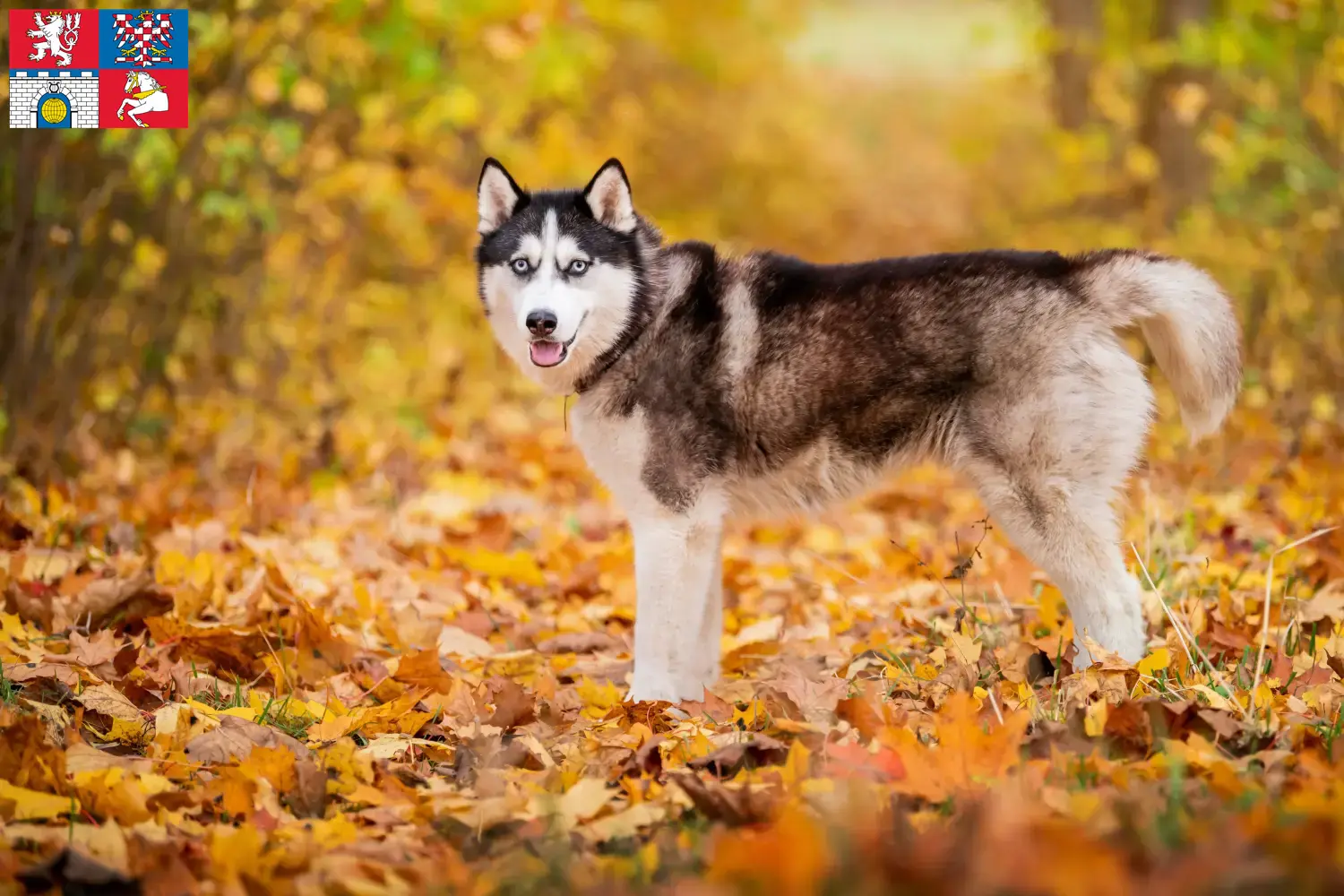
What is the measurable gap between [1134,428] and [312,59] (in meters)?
5.30

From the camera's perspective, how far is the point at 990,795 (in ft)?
8.13

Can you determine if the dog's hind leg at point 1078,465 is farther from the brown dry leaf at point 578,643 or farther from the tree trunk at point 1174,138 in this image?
the tree trunk at point 1174,138

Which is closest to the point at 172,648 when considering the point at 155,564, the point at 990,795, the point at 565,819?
the point at 155,564

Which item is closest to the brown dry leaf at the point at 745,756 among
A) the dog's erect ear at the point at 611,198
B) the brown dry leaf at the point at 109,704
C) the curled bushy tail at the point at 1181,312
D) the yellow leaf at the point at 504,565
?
the brown dry leaf at the point at 109,704

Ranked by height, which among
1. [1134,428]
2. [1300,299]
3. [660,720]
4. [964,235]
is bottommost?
[660,720]

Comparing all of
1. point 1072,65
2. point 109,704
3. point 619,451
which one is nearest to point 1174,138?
point 1072,65

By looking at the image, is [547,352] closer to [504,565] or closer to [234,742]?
[504,565]

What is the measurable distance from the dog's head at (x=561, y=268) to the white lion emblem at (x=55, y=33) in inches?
111

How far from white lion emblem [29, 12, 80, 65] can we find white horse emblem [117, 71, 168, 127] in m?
0.31

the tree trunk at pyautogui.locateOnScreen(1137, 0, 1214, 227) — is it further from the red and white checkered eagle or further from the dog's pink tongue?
Result: the red and white checkered eagle

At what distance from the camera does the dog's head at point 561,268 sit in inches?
165

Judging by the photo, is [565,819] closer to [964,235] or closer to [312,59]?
[312,59]

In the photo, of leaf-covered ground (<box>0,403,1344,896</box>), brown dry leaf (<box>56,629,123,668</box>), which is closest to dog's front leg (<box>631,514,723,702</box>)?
leaf-covered ground (<box>0,403,1344,896</box>)

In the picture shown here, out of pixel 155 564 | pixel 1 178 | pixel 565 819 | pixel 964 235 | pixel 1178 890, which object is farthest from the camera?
pixel 964 235
